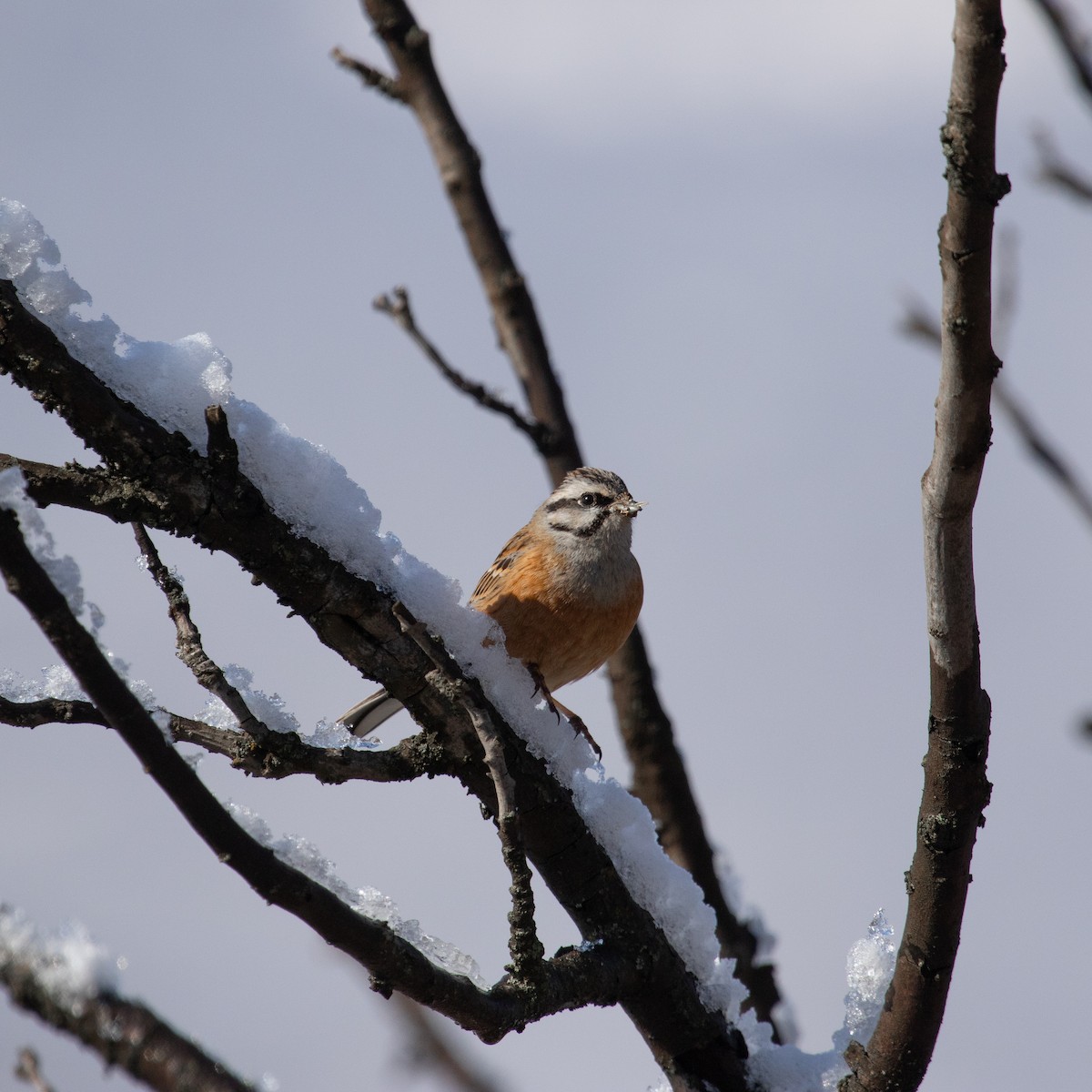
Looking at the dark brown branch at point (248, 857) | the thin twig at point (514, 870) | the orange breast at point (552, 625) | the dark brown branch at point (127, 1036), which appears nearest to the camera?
the dark brown branch at point (127, 1036)

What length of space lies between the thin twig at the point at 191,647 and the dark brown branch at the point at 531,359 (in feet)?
12.1

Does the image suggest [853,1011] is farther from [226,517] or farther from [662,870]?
[226,517]

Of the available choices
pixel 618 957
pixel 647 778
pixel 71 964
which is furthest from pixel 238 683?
pixel 647 778

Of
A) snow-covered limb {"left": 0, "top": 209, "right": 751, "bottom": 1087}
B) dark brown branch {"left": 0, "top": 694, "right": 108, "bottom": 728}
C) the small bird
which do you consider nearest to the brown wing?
the small bird

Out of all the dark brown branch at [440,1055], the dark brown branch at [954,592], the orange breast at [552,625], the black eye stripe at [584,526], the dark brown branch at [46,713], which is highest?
the black eye stripe at [584,526]

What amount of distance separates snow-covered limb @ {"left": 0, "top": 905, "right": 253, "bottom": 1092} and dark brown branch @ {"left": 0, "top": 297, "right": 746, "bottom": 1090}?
46 cm

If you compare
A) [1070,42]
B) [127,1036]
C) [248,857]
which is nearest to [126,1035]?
Answer: [127,1036]

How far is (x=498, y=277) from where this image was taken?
7.31 meters

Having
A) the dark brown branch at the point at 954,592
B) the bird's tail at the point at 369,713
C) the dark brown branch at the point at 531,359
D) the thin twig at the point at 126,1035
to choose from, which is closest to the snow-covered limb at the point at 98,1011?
the thin twig at the point at 126,1035

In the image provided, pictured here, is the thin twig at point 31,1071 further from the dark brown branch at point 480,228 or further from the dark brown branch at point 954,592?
the dark brown branch at point 480,228

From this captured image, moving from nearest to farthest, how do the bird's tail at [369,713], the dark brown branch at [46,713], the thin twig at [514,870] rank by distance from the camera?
1. the thin twig at [514,870]
2. the dark brown branch at [46,713]
3. the bird's tail at [369,713]

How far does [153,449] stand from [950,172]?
6.61 feet

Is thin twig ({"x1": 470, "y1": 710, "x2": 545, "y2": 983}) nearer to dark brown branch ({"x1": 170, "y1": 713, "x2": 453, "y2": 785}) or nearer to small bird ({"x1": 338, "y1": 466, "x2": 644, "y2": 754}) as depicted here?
dark brown branch ({"x1": 170, "y1": 713, "x2": 453, "y2": 785})

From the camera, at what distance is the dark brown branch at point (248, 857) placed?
2.21 metres
